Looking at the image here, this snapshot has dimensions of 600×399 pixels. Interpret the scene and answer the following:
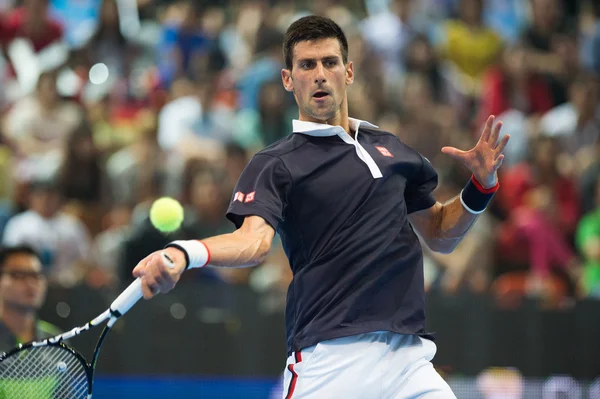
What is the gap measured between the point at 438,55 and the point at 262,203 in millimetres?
10041

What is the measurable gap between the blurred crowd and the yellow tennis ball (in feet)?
0.74

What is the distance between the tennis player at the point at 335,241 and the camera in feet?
15.2

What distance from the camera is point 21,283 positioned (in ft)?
24.6

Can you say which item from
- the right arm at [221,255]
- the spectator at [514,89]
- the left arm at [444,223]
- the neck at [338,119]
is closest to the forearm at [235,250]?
the right arm at [221,255]

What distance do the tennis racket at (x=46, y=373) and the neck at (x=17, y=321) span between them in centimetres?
215

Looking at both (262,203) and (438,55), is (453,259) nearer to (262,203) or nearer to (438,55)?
(438,55)

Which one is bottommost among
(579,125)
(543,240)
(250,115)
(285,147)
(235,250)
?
(543,240)

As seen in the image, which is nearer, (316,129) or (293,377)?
(293,377)

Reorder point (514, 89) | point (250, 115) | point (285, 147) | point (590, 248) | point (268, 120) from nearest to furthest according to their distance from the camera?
1. point (285, 147)
2. point (590, 248)
3. point (268, 120)
4. point (250, 115)
5. point (514, 89)

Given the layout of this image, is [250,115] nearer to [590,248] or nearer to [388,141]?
[590,248]

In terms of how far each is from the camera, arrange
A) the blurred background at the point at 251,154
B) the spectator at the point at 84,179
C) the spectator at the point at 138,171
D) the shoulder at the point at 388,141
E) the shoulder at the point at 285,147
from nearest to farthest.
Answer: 1. the shoulder at the point at 285,147
2. the shoulder at the point at 388,141
3. the blurred background at the point at 251,154
4. the spectator at the point at 84,179
5. the spectator at the point at 138,171

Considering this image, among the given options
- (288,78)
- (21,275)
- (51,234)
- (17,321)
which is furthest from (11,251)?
(288,78)

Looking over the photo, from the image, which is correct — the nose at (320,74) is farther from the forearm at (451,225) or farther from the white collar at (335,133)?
the forearm at (451,225)

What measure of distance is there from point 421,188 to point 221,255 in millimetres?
1386
